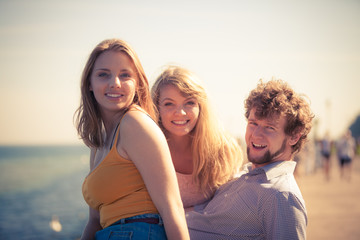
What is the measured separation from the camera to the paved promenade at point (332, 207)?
27.6 ft

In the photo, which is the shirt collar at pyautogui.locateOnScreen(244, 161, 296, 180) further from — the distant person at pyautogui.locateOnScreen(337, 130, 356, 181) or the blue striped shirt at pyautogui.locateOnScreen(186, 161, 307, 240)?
the distant person at pyautogui.locateOnScreen(337, 130, 356, 181)

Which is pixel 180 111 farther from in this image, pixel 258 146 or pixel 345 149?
pixel 345 149

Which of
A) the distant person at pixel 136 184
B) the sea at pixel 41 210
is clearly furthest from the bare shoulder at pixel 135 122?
the sea at pixel 41 210

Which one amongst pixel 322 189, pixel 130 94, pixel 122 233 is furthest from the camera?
pixel 322 189

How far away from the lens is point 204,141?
3.73 meters

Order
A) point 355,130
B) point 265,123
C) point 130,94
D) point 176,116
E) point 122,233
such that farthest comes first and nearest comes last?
1. point 355,130
2. point 176,116
3. point 265,123
4. point 130,94
5. point 122,233

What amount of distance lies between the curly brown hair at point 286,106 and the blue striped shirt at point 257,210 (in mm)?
392

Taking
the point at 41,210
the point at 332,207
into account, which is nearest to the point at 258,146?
the point at 332,207

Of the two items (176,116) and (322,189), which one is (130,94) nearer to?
(176,116)

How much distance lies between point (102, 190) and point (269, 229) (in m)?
1.45

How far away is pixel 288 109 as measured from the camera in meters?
3.10

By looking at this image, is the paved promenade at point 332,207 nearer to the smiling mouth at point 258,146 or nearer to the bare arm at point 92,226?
the smiling mouth at point 258,146

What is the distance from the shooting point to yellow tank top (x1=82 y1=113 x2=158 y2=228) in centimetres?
204

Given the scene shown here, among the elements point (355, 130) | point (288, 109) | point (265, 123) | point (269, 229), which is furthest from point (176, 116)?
point (355, 130)
